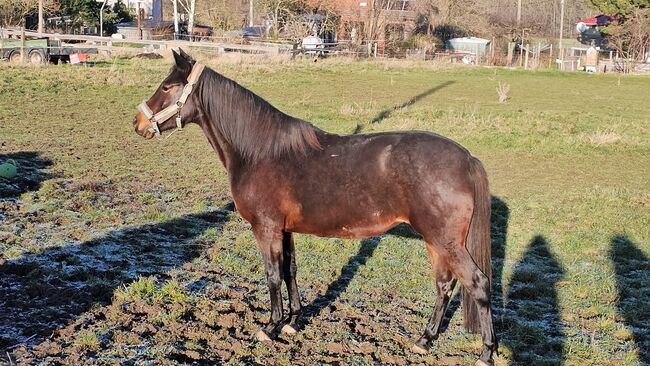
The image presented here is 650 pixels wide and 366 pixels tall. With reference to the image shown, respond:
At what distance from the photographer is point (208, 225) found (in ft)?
26.3

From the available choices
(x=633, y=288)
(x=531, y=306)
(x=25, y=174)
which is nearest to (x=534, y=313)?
(x=531, y=306)

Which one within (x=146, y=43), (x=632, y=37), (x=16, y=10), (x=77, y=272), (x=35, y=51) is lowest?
(x=77, y=272)

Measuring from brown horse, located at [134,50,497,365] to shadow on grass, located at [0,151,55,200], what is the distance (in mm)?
4643

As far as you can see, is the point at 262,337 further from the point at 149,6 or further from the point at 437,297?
the point at 149,6

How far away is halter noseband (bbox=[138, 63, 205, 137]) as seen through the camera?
500cm

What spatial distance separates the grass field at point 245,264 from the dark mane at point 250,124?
1.42 meters

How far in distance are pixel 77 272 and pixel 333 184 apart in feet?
8.98

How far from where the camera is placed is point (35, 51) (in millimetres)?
28141

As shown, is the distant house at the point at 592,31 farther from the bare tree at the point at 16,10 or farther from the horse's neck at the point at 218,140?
the horse's neck at the point at 218,140

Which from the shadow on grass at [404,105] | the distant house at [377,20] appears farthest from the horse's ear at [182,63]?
the distant house at [377,20]

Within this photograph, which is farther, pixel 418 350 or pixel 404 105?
pixel 404 105

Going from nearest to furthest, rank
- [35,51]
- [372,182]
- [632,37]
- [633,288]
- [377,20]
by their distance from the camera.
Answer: [372,182]
[633,288]
[35,51]
[632,37]
[377,20]

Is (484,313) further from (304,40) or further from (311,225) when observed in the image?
(304,40)

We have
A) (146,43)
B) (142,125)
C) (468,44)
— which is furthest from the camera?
(468,44)
